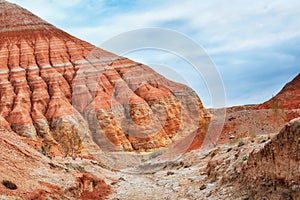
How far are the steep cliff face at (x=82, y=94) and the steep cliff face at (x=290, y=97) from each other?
32124 millimetres

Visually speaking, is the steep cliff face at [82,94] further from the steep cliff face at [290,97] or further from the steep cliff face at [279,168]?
the steep cliff face at [279,168]

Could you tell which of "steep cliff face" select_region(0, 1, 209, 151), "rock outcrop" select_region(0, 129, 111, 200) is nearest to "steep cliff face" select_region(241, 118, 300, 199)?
"rock outcrop" select_region(0, 129, 111, 200)

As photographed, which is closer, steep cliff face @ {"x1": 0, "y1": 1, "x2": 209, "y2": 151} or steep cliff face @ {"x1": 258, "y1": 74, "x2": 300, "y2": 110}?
steep cliff face @ {"x1": 258, "y1": 74, "x2": 300, "y2": 110}

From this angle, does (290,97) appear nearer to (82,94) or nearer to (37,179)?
(37,179)

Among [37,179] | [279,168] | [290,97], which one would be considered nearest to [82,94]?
[290,97]

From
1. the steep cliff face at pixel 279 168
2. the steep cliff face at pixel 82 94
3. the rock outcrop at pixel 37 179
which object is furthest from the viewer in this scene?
the steep cliff face at pixel 82 94

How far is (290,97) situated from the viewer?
52.1 metres

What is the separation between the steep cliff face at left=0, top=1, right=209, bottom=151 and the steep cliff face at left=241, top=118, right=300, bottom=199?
6728cm

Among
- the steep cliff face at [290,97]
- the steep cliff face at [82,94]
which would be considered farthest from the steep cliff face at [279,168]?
the steep cliff face at [82,94]

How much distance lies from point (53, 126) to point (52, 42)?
1380 inches

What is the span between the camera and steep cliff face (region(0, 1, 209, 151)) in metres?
86.2

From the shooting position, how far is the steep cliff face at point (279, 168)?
1352 centimetres

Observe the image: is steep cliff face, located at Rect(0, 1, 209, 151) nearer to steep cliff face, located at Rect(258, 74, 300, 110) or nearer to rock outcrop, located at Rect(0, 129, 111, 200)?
steep cliff face, located at Rect(258, 74, 300, 110)

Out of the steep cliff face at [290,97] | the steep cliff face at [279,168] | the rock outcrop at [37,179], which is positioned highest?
the steep cliff face at [290,97]
